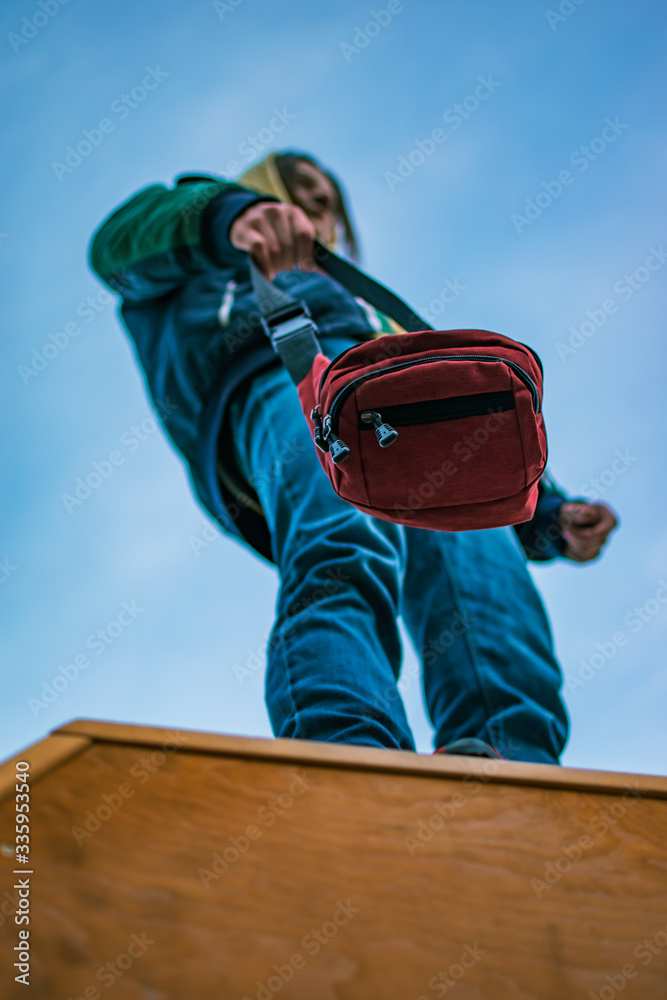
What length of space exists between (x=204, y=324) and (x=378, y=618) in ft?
2.89

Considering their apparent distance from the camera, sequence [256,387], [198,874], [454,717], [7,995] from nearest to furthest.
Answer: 1. [7,995]
2. [198,874]
3. [454,717]
4. [256,387]

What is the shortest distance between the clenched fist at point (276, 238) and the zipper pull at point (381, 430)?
53cm

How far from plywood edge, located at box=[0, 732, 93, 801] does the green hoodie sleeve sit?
3.68 feet

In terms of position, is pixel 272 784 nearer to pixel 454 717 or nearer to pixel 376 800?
pixel 376 800

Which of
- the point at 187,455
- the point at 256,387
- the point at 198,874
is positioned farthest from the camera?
the point at 187,455

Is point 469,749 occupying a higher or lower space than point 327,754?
lower

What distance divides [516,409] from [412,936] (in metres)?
0.66

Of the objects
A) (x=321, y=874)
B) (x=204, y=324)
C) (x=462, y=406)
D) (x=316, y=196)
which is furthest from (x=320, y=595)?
(x=316, y=196)

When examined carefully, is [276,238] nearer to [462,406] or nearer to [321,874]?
[462,406]

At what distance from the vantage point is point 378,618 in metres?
1.20

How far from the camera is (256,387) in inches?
64.9

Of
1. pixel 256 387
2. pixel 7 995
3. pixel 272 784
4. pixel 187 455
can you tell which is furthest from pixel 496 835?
pixel 187 455

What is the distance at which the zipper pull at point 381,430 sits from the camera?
1.00 metres
